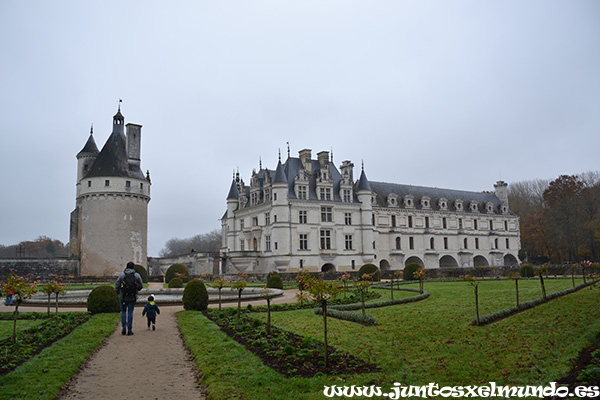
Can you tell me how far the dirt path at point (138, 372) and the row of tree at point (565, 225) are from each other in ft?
182

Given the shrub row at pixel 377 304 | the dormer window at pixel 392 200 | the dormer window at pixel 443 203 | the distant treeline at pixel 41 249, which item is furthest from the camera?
the distant treeline at pixel 41 249

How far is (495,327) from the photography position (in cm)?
1145

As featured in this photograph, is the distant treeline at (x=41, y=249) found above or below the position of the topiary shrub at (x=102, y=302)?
above

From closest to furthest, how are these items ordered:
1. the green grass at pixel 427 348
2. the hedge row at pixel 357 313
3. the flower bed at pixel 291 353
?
1. the green grass at pixel 427 348
2. the flower bed at pixel 291 353
3. the hedge row at pixel 357 313

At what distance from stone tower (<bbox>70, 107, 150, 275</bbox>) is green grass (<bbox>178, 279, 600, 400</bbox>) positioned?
31.1 metres

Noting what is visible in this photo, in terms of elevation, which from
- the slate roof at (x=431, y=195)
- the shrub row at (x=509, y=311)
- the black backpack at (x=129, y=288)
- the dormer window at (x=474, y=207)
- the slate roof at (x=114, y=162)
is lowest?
the shrub row at (x=509, y=311)

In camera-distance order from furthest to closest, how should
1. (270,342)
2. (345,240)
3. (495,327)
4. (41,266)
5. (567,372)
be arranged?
(345,240) → (41,266) → (495,327) → (270,342) → (567,372)

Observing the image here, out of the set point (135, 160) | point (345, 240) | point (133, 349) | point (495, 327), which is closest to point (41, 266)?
point (135, 160)

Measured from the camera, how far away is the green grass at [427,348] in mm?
7211

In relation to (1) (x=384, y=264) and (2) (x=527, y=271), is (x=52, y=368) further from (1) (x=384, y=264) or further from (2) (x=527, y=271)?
(1) (x=384, y=264)

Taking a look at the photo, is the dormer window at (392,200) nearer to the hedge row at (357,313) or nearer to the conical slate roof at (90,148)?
the conical slate roof at (90,148)

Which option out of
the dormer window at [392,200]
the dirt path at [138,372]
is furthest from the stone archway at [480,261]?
the dirt path at [138,372]

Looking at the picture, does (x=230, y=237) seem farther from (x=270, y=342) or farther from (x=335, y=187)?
(x=270, y=342)

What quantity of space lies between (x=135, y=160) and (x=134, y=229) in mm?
7076
